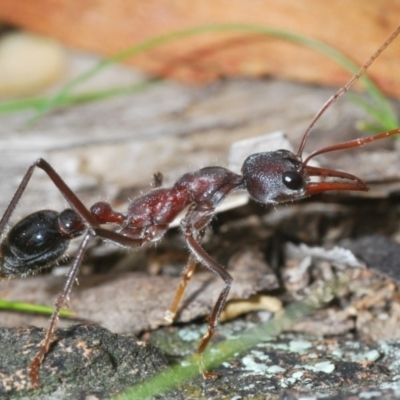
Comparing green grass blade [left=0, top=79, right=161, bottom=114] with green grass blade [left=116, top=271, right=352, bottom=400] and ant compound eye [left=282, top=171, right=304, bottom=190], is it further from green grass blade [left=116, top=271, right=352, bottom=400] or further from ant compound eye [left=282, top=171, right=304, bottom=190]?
green grass blade [left=116, top=271, right=352, bottom=400]

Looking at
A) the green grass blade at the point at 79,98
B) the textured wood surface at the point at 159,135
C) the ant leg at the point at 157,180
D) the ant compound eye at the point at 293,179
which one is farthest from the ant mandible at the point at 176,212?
the green grass blade at the point at 79,98

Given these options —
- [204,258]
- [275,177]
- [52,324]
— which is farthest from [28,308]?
[275,177]

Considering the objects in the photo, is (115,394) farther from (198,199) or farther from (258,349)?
(198,199)

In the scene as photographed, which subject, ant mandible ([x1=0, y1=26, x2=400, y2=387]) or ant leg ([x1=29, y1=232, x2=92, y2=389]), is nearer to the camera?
ant leg ([x1=29, y1=232, x2=92, y2=389])

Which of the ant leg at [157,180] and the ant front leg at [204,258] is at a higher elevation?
the ant leg at [157,180]

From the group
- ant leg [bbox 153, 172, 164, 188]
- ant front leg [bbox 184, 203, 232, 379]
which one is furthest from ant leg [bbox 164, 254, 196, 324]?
ant leg [bbox 153, 172, 164, 188]

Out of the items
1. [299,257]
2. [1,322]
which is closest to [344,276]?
[299,257]

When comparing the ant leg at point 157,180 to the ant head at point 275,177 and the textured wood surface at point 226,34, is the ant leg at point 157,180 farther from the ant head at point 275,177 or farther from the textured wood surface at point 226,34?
the textured wood surface at point 226,34
